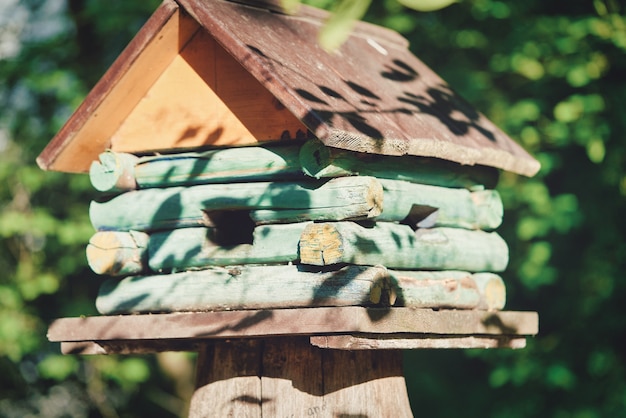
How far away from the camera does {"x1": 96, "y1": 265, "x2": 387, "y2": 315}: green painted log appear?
11.5 feet

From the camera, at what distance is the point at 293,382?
3.89 m

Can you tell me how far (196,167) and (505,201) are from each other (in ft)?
16.9

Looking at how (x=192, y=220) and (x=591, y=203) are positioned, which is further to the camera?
(x=591, y=203)

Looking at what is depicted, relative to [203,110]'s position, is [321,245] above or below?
below

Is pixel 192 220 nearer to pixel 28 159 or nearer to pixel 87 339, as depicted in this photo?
pixel 87 339

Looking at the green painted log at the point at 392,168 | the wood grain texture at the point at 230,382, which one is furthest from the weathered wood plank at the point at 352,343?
the green painted log at the point at 392,168

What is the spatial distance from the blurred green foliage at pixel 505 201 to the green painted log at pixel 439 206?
117 inches

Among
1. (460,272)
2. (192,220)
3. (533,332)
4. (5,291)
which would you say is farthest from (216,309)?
(5,291)

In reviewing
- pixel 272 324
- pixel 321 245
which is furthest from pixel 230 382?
pixel 321 245

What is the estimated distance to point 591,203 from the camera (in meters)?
8.20

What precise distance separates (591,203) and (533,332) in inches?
155

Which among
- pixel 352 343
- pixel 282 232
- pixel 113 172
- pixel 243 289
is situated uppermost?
pixel 113 172

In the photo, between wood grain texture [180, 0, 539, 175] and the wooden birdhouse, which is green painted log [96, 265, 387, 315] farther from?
wood grain texture [180, 0, 539, 175]

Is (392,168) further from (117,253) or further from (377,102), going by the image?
(117,253)
